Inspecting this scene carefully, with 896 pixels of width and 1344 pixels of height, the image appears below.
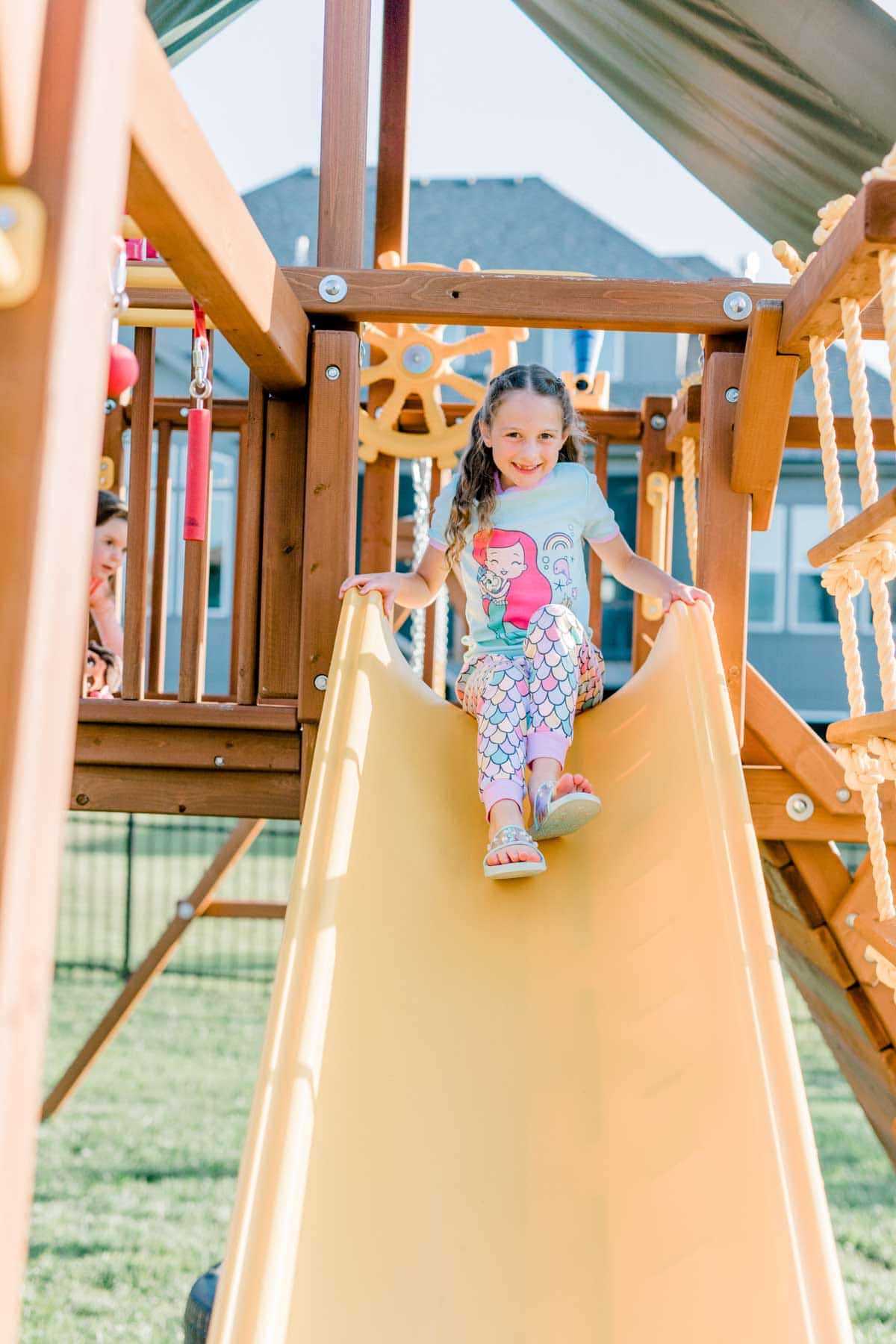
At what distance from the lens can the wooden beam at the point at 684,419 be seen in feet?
11.6

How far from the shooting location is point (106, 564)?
4363mm

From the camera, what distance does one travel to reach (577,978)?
207 cm

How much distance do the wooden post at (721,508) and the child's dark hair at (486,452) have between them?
0.31 metres

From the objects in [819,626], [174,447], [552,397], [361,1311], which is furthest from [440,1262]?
[819,626]

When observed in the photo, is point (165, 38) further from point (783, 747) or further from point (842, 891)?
point (842, 891)

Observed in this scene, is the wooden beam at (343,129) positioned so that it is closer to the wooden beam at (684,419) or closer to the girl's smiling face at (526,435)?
the girl's smiling face at (526,435)

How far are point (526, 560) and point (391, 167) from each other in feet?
6.33

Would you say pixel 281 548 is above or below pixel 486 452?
below

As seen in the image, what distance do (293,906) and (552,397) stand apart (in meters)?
1.46

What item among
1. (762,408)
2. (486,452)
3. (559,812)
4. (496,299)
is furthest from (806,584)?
(559,812)

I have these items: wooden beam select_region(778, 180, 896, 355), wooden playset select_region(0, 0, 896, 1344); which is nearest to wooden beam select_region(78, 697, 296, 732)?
wooden playset select_region(0, 0, 896, 1344)

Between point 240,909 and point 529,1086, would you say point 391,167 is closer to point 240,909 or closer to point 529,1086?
point 240,909

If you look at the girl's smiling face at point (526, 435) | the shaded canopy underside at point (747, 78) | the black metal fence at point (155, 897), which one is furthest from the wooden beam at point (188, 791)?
the black metal fence at point (155, 897)

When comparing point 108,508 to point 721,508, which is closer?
point 721,508
